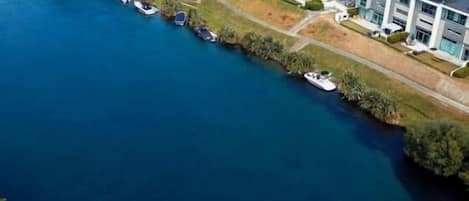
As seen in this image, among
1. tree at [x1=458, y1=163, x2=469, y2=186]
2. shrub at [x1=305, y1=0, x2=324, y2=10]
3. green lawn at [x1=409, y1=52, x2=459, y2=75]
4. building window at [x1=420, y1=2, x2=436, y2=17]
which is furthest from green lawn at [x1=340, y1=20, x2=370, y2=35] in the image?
tree at [x1=458, y1=163, x2=469, y2=186]

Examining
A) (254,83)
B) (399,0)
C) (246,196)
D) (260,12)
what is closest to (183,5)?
(260,12)

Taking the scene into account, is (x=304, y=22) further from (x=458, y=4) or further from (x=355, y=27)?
(x=458, y=4)

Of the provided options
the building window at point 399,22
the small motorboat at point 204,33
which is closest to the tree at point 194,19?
the small motorboat at point 204,33

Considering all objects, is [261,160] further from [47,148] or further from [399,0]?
[399,0]

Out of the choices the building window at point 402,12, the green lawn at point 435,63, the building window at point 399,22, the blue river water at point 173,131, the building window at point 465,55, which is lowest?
the blue river water at point 173,131

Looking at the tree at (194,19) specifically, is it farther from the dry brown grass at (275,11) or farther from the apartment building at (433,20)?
the apartment building at (433,20)

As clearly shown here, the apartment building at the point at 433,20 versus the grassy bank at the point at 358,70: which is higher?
the apartment building at the point at 433,20

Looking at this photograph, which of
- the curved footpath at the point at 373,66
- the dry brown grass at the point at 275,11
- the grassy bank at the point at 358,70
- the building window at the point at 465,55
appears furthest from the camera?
the dry brown grass at the point at 275,11

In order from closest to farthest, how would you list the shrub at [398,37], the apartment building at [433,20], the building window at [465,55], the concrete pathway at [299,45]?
the apartment building at [433,20] < the building window at [465,55] < the shrub at [398,37] < the concrete pathway at [299,45]
